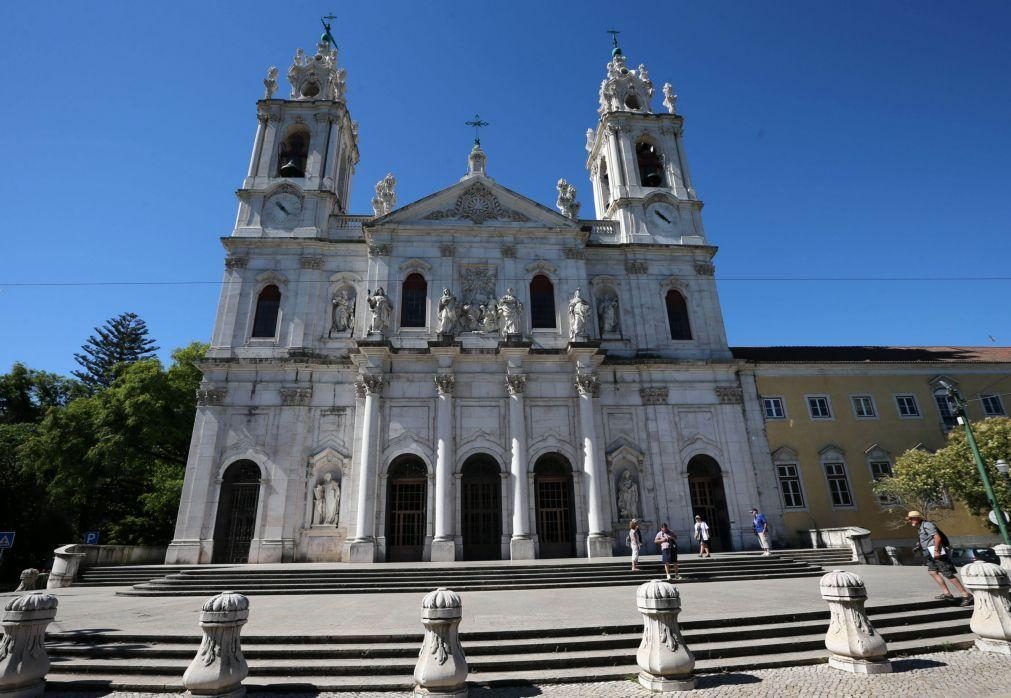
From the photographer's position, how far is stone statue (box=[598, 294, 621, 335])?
24469 millimetres

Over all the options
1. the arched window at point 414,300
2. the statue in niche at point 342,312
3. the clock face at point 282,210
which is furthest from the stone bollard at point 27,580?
the clock face at point 282,210

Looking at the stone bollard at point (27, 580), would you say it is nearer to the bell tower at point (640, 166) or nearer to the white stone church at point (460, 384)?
the white stone church at point (460, 384)

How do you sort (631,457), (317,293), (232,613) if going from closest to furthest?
1. (232,613)
2. (631,457)
3. (317,293)

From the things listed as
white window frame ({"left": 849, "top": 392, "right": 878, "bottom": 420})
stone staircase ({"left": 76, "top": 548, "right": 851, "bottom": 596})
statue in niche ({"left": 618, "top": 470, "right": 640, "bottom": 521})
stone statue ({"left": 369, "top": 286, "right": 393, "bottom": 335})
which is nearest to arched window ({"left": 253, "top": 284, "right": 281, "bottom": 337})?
stone statue ({"left": 369, "top": 286, "right": 393, "bottom": 335})

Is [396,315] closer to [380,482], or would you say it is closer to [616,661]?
[380,482]

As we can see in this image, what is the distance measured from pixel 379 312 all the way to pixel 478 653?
1617 cm

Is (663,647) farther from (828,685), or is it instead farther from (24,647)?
(24,647)

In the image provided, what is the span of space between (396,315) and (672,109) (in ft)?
67.8

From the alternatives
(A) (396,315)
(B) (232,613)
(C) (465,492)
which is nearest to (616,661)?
(B) (232,613)

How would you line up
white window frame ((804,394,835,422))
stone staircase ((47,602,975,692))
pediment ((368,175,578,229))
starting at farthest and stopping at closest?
pediment ((368,175,578,229)), white window frame ((804,394,835,422)), stone staircase ((47,602,975,692))

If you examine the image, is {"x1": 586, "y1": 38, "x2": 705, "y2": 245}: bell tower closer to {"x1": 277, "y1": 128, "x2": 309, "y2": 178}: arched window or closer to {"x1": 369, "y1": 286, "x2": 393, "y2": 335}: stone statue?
{"x1": 369, "y1": 286, "x2": 393, "y2": 335}: stone statue

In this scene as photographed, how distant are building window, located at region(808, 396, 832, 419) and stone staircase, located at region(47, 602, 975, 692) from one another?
15.8m

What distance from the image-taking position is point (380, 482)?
2050 centimetres

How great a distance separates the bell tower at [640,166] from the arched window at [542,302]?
17.0 feet
